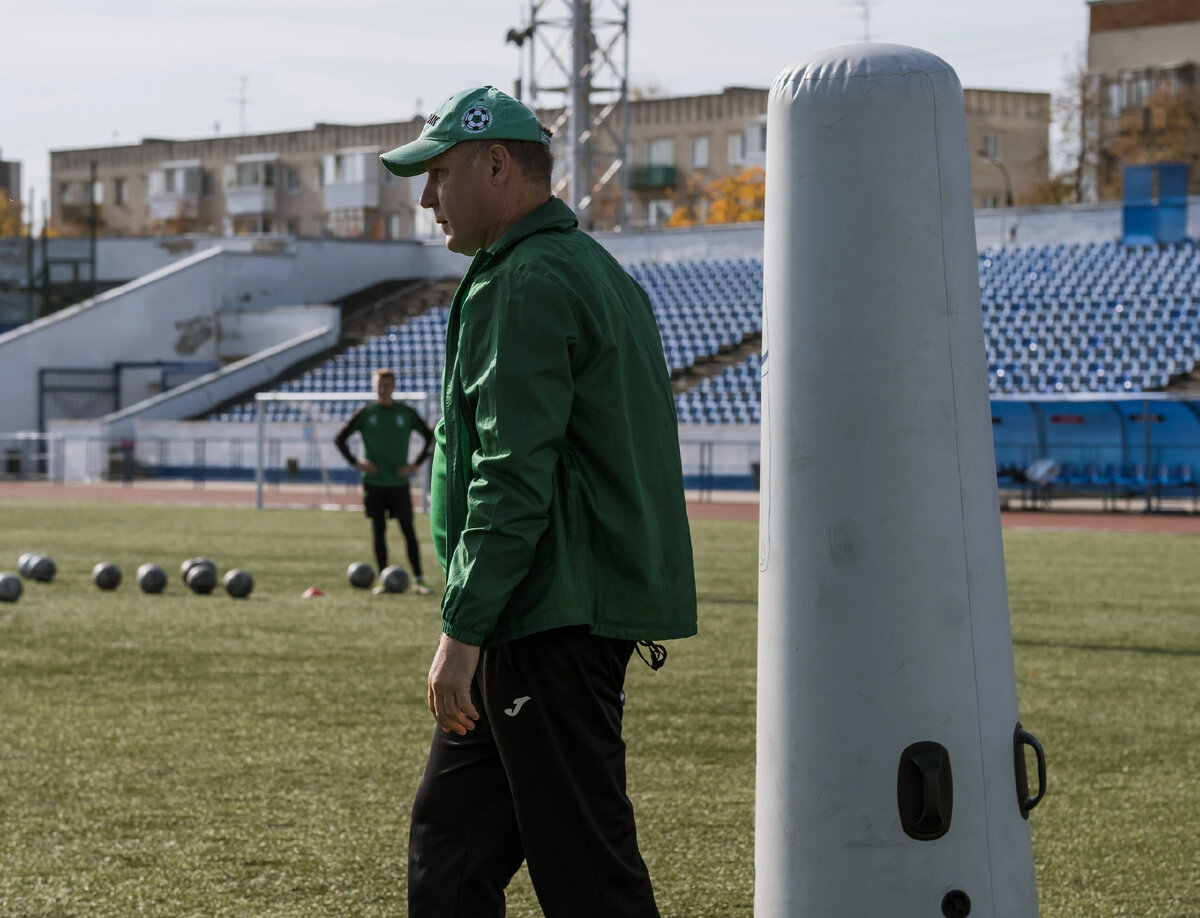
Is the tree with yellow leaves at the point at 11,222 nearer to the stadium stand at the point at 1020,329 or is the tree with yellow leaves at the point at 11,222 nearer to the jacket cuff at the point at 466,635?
the stadium stand at the point at 1020,329

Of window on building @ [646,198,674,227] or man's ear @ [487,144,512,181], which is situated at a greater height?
window on building @ [646,198,674,227]

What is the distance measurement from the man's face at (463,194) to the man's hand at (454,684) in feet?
2.66

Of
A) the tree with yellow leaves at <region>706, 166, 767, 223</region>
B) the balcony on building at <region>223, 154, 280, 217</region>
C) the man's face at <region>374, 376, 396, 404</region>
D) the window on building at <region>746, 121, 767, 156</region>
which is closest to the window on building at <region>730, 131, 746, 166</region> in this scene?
the window on building at <region>746, 121, 767, 156</region>

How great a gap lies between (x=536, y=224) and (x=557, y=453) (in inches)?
19.4

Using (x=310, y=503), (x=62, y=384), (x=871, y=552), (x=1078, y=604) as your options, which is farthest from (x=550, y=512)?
(x=62, y=384)

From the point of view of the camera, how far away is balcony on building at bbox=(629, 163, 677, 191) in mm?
84688

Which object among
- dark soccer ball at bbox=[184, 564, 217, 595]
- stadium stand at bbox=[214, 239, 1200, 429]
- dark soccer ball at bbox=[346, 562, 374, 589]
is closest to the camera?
dark soccer ball at bbox=[184, 564, 217, 595]

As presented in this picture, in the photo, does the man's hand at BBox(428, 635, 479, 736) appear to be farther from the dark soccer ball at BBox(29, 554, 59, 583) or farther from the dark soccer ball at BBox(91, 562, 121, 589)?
the dark soccer ball at BBox(29, 554, 59, 583)

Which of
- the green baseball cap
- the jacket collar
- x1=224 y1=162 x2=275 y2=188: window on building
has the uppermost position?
x1=224 y1=162 x2=275 y2=188: window on building

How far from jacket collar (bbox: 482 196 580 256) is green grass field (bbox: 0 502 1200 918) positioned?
2.47 m

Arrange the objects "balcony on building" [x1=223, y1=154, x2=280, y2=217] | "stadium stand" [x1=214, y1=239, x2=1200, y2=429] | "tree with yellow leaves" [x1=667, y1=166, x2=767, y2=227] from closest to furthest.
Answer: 1. "stadium stand" [x1=214, y1=239, x2=1200, y2=429]
2. "tree with yellow leaves" [x1=667, y1=166, x2=767, y2=227]
3. "balcony on building" [x1=223, y1=154, x2=280, y2=217]

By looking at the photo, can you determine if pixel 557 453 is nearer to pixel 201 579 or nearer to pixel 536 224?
pixel 536 224

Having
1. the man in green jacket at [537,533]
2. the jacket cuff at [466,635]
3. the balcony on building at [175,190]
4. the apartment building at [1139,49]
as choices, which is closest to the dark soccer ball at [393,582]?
the man in green jacket at [537,533]

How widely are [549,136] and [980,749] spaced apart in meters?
1.53
